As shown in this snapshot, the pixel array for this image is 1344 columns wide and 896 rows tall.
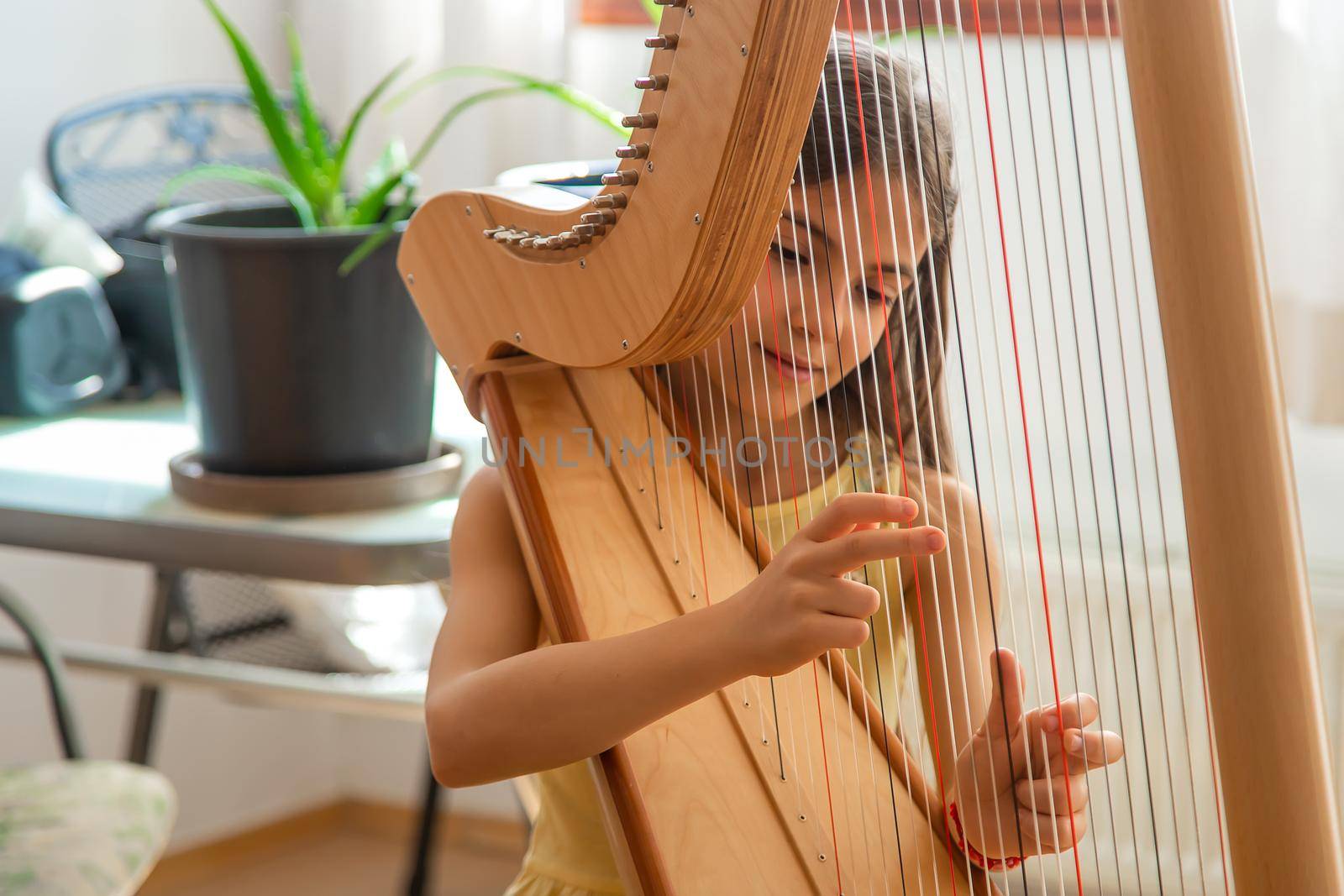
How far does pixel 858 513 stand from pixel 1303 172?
1152 mm

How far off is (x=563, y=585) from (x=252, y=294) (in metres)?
0.47

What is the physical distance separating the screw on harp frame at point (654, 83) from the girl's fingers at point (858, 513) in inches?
7.5

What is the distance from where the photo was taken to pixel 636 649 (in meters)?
0.66

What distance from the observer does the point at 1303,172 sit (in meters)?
1.48

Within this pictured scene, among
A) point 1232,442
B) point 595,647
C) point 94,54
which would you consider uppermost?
point 94,54

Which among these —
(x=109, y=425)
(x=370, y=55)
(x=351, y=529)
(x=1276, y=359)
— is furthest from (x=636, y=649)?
(x=370, y=55)

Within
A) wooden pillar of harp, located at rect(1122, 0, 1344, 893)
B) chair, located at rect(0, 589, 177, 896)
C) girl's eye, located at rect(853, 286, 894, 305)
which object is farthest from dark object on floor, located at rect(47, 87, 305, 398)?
wooden pillar of harp, located at rect(1122, 0, 1344, 893)

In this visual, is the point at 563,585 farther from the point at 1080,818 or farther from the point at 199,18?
the point at 199,18

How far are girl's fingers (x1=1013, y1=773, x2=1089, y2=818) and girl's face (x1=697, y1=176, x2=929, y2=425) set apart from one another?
0.24 meters

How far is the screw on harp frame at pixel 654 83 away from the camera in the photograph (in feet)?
1.92

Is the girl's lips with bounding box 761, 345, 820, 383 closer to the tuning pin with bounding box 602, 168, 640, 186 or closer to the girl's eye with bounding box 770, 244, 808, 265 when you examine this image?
the girl's eye with bounding box 770, 244, 808, 265

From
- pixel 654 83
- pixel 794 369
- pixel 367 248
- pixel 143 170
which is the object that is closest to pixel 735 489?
pixel 794 369

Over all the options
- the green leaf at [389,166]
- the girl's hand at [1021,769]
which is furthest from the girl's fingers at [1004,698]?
the green leaf at [389,166]

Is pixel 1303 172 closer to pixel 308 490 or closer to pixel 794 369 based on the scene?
pixel 794 369
